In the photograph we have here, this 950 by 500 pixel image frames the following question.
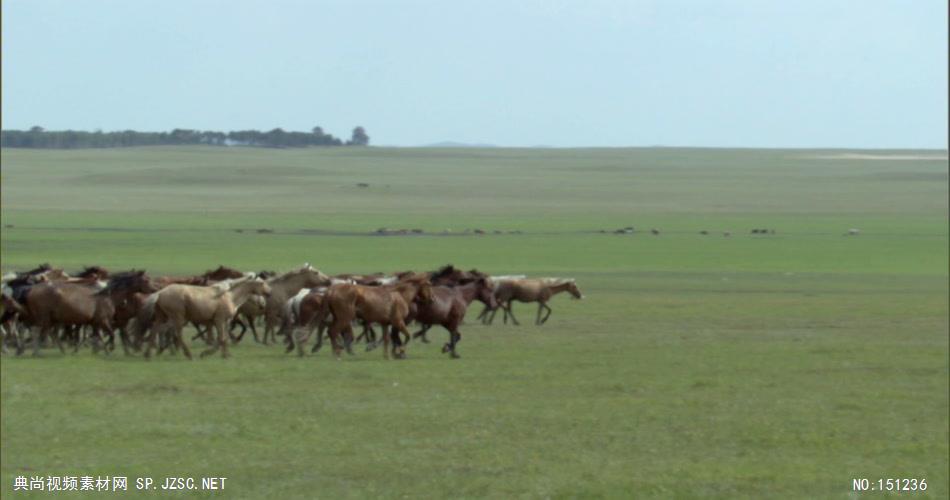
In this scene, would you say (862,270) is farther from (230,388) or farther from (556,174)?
(556,174)

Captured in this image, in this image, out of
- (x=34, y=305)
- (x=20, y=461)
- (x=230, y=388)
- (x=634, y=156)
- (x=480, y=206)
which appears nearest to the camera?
(x=20, y=461)

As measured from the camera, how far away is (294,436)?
1312cm

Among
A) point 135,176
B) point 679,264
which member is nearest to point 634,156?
point 135,176

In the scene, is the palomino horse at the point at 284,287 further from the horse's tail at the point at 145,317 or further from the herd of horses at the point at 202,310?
the horse's tail at the point at 145,317

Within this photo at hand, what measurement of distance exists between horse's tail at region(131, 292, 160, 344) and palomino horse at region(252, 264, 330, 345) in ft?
7.08

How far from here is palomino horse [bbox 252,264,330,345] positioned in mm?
21594

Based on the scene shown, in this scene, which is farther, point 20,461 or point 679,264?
point 679,264

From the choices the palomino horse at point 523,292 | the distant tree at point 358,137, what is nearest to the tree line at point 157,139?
the distant tree at point 358,137

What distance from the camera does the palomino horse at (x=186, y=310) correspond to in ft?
63.1

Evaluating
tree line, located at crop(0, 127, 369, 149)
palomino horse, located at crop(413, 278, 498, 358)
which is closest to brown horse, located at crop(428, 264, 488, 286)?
palomino horse, located at crop(413, 278, 498, 358)

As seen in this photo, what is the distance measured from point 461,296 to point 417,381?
13.5 ft

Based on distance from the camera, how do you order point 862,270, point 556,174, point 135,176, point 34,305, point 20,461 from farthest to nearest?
point 556,174, point 135,176, point 862,270, point 34,305, point 20,461

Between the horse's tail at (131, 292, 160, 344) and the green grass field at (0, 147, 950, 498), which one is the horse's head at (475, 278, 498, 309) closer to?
the green grass field at (0, 147, 950, 498)

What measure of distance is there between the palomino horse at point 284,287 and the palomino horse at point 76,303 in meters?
1.95
